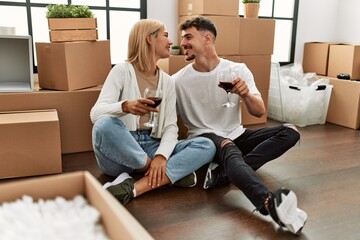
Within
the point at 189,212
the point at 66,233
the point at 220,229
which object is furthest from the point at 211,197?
the point at 66,233

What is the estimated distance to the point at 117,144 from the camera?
1.76 meters

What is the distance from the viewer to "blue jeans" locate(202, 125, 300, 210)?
1.59 metres

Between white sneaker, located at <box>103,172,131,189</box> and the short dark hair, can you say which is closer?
white sneaker, located at <box>103,172,131,189</box>

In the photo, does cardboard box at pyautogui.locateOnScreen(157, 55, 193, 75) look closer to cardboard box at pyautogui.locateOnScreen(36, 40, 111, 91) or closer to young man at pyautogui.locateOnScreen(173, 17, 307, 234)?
cardboard box at pyautogui.locateOnScreen(36, 40, 111, 91)

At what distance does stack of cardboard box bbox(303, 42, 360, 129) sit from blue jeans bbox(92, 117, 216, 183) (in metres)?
2.07

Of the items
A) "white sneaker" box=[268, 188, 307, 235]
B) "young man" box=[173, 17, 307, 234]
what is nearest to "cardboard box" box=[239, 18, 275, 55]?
"young man" box=[173, 17, 307, 234]

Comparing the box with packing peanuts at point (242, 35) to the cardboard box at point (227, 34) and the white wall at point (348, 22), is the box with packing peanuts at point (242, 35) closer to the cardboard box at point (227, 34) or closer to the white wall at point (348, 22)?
the cardboard box at point (227, 34)

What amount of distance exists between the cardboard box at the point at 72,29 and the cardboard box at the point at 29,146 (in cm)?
60

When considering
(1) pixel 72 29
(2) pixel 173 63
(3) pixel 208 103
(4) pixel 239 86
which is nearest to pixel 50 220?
(4) pixel 239 86

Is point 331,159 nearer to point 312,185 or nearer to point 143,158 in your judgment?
point 312,185

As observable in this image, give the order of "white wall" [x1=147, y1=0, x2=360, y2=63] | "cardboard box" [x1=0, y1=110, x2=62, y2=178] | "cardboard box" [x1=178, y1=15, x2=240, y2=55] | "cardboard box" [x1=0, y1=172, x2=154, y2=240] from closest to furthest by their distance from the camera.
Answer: "cardboard box" [x1=0, y1=172, x2=154, y2=240]
"cardboard box" [x1=0, y1=110, x2=62, y2=178]
"cardboard box" [x1=178, y1=15, x2=240, y2=55]
"white wall" [x1=147, y1=0, x2=360, y2=63]

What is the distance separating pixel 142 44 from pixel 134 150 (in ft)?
1.95

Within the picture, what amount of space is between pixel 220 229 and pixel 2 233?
43.2 inches

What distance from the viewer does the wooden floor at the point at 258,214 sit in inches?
59.4
